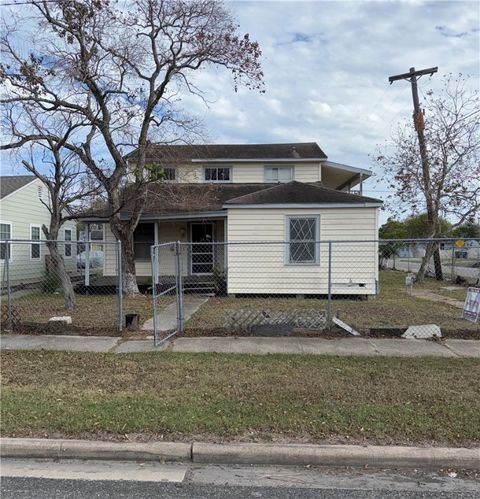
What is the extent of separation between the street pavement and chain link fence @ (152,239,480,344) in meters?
4.15

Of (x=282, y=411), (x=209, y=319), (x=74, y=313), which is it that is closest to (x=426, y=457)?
(x=282, y=411)

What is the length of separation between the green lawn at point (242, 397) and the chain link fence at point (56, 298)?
5.96ft

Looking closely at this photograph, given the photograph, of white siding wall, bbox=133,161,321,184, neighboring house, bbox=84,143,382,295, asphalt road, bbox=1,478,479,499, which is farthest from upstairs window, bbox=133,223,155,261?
asphalt road, bbox=1,478,479,499

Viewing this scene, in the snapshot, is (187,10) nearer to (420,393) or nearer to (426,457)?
(420,393)

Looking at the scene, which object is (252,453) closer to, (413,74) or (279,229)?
(279,229)

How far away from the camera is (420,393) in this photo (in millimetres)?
5367

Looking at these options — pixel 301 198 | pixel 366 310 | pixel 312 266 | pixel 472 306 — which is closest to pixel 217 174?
pixel 301 198

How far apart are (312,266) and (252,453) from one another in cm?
1053

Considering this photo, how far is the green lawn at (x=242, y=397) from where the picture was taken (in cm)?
439

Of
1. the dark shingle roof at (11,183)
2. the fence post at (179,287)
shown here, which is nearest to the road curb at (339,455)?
the fence post at (179,287)

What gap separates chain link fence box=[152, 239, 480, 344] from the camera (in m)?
8.72

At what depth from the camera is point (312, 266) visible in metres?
14.3

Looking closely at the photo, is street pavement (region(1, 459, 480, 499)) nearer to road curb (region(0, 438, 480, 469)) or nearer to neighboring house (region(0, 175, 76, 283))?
road curb (region(0, 438, 480, 469))

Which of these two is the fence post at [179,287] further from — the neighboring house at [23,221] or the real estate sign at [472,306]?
the neighboring house at [23,221]
